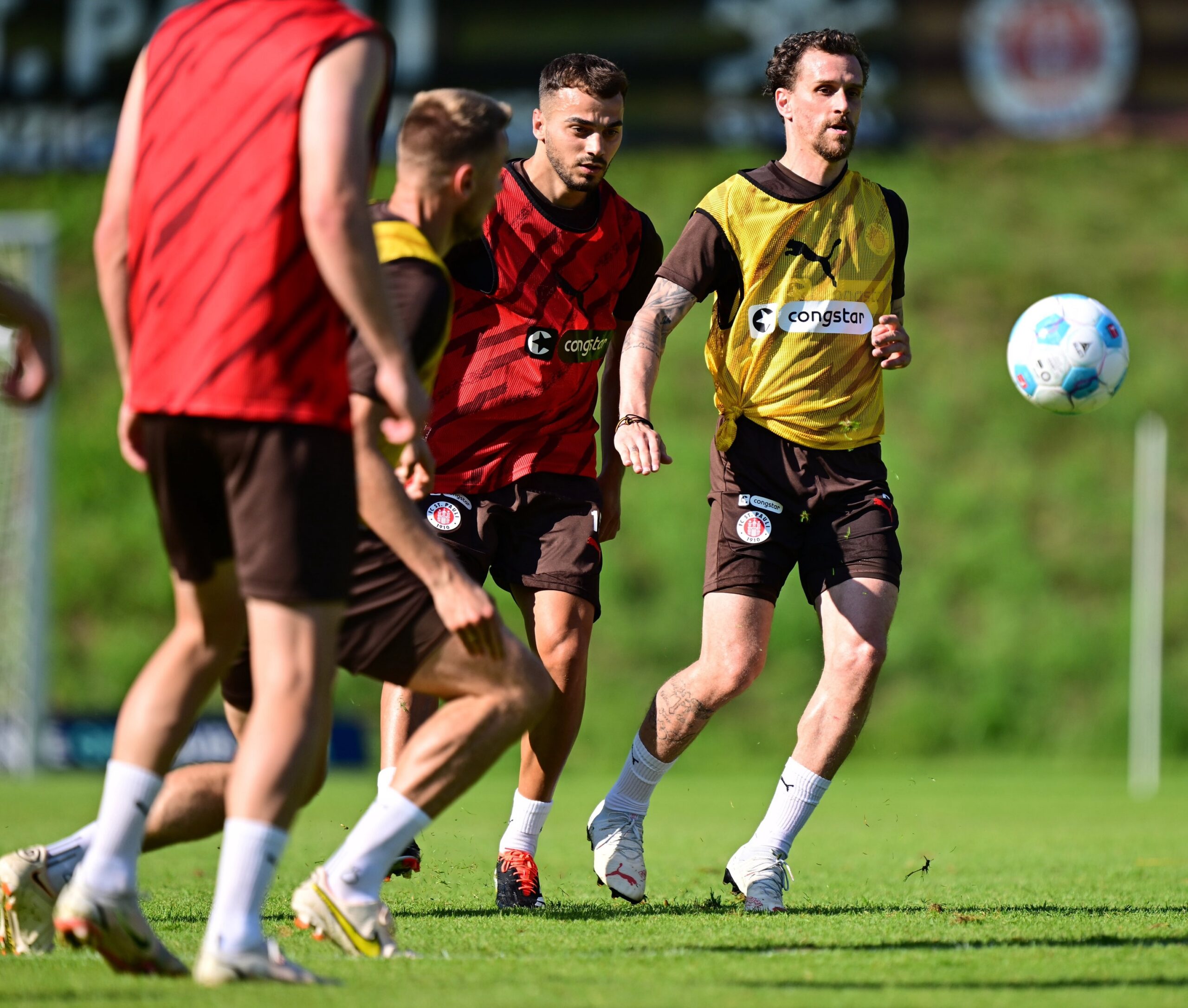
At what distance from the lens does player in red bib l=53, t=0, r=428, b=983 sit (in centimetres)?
331

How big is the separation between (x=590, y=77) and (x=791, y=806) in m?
2.54

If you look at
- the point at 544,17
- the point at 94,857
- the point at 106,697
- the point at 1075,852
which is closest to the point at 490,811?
the point at 1075,852

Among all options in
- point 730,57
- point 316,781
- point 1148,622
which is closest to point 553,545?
point 316,781

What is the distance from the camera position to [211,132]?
3.44m

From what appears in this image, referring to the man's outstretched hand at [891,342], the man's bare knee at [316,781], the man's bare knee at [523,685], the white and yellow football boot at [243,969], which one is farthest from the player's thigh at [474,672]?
the man's outstretched hand at [891,342]

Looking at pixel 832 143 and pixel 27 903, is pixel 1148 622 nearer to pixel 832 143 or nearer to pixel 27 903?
pixel 832 143

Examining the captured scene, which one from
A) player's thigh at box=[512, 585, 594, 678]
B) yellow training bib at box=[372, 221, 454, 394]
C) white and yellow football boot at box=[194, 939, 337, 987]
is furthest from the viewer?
player's thigh at box=[512, 585, 594, 678]

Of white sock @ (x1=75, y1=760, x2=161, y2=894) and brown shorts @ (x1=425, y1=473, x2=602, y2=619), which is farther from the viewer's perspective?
brown shorts @ (x1=425, y1=473, x2=602, y2=619)

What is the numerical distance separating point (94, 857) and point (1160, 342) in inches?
741

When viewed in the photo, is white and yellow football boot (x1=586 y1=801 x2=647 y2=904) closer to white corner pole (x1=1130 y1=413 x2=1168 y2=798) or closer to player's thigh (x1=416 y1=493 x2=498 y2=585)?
player's thigh (x1=416 y1=493 x2=498 y2=585)

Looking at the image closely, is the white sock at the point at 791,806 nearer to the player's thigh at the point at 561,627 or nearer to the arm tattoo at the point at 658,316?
the player's thigh at the point at 561,627

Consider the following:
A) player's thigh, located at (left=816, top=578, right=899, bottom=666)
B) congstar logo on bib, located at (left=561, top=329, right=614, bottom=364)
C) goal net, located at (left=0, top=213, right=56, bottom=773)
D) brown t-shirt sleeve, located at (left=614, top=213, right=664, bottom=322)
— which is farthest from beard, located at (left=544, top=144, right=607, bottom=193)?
goal net, located at (left=0, top=213, right=56, bottom=773)

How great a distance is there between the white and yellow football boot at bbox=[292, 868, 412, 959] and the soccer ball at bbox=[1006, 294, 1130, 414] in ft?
11.0

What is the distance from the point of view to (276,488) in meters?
3.33
